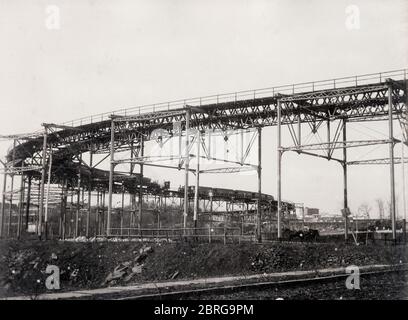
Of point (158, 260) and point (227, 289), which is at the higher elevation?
point (227, 289)

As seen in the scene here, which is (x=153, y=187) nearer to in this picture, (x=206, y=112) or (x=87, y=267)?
(x=206, y=112)

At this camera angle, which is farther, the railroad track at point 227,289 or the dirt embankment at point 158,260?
the dirt embankment at point 158,260

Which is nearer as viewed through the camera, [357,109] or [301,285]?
[301,285]

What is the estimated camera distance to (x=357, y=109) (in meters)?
27.3

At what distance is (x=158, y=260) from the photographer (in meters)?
23.6

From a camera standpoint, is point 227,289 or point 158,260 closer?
point 227,289

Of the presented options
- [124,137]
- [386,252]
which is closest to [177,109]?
[124,137]

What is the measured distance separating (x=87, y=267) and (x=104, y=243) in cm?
255

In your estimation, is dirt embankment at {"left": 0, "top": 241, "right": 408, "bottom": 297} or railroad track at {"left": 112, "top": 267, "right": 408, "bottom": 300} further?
dirt embankment at {"left": 0, "top": 241, "right": 408, "bottom": 297}

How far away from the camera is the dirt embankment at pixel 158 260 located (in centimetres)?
2062

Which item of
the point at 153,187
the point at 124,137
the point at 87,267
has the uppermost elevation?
the point at 124,137

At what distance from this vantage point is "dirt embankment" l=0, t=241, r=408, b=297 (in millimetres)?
20625

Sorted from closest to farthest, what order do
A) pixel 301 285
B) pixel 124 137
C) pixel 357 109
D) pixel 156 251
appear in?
pixel 301 285 < pixel 156 251 < pixel 357 109 < pixel 124 137
